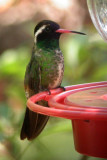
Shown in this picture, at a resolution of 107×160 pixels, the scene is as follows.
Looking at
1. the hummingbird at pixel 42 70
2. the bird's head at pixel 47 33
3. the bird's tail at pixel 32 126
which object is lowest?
the bird's tail at pixel 32 126

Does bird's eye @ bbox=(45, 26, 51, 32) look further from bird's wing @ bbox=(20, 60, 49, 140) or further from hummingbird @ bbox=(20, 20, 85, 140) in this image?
bird's wing @ bbox=(20, 60, 49, 140)

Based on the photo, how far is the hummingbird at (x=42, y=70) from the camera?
4008 millimetres

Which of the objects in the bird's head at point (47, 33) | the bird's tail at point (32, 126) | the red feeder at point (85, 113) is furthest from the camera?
the bird's head at point (47, 33)

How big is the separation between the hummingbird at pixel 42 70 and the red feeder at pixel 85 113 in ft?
3.74

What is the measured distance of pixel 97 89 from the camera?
3.01m

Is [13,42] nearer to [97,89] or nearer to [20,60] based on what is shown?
[20,60]

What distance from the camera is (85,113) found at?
2182 mm

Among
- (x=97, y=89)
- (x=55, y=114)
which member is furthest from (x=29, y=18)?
(x=55, y=114)

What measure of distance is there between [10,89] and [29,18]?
551 cm

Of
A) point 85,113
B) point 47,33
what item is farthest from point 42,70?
point 85,113

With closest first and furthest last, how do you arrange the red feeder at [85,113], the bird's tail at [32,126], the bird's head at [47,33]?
the red feeder at [85,113], the bird's tail at [32,126], the bird's head at [47,33]

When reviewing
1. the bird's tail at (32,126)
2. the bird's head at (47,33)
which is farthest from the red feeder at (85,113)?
the bird's head at (47,33)

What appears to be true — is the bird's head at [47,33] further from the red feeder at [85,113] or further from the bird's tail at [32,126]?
the red feeder at [85,113]

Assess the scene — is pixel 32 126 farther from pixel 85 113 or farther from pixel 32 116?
pixel 85 113
